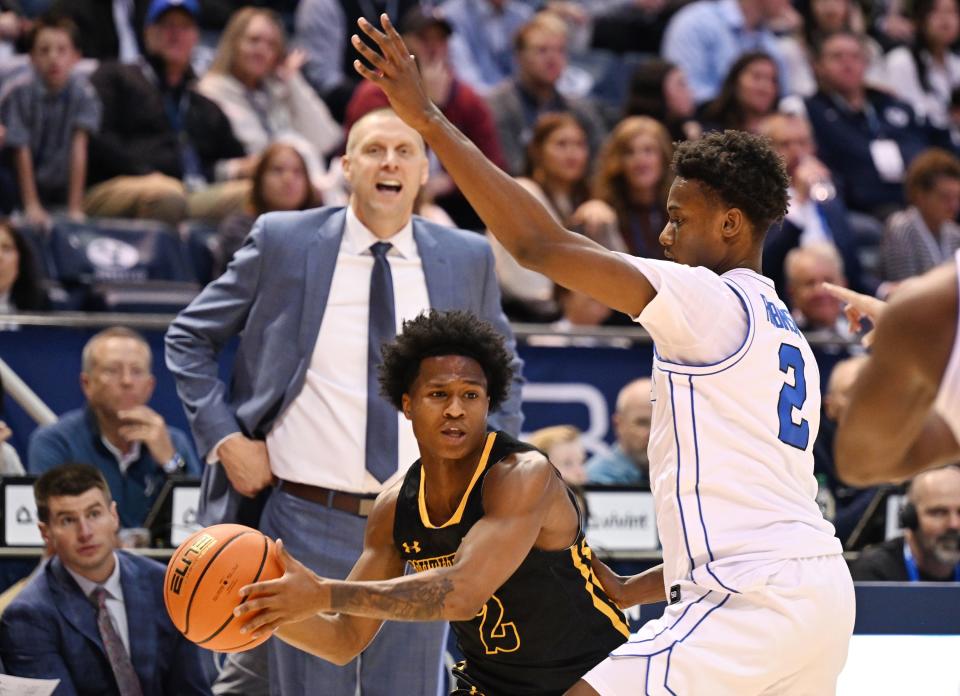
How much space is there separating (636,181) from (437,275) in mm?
4169

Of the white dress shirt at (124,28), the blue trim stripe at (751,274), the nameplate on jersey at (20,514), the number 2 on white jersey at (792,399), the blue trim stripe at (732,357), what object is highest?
the white dress shirt at (124,28)

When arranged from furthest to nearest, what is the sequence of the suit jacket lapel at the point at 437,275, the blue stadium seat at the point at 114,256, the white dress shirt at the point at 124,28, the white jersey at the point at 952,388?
the white dress shirt at the point at 124,28, the blue stadium seat at the point at 114,256, the suit jacket lapel at the point at 437,275, the white jersey at the point at 952,388

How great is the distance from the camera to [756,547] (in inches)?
139

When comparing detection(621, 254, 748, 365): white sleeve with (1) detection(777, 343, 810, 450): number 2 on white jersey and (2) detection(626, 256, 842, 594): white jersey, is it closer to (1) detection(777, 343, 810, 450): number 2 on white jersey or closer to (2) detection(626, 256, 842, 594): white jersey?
(2) detection(626, 256, 842, 594): white jersey

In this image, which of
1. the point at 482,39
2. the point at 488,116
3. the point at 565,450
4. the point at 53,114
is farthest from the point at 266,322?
the point at 482,39

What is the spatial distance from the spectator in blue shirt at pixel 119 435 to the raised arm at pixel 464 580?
9.60 feet

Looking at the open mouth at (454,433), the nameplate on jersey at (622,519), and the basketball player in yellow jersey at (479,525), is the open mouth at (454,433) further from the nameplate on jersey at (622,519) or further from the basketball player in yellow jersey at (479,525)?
the nameplate on jersey at (622,519)

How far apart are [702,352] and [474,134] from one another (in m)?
6.25

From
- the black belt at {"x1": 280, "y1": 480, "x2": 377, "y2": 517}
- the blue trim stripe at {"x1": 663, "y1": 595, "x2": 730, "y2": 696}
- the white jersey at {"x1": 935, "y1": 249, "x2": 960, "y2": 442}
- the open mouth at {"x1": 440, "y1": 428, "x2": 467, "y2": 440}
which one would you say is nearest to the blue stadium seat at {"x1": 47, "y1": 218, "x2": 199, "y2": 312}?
the black belt at {"x1": 280, "y1": 480, "x2": 377, "y2": 517}

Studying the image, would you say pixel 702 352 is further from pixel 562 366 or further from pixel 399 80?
pixel 562 366

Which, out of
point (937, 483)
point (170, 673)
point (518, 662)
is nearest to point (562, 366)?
point (937, 483)

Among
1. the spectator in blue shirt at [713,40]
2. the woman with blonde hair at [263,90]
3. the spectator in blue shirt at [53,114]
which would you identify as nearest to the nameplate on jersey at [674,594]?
the spectator in blue shirt at [53,114]

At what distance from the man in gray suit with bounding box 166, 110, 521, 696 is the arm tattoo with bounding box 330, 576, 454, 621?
1255 mm

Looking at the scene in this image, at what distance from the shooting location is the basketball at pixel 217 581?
3.63m
